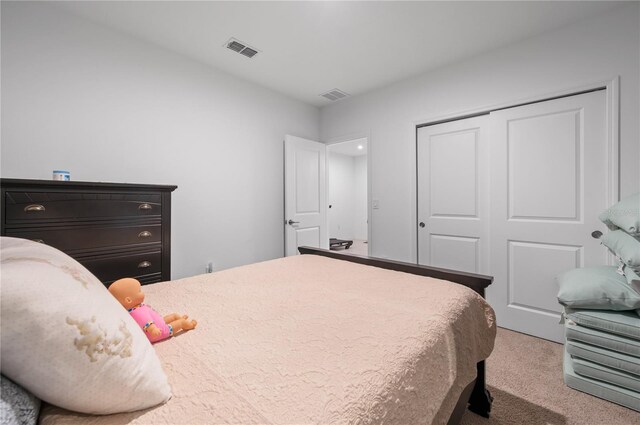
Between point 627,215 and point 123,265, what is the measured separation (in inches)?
130

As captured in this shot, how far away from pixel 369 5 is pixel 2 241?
2.41 metres

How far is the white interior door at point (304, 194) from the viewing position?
3.59 m

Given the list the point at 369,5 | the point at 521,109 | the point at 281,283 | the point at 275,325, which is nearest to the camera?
the point at 275,325

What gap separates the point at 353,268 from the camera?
1814 millimetres

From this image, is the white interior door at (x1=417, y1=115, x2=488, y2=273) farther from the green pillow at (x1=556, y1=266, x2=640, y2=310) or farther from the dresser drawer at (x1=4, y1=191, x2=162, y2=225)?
the dresser drawer at (x1=4, y1=191, x2=162, y2=225)

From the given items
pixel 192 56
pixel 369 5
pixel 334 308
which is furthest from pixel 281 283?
pixel 192 56

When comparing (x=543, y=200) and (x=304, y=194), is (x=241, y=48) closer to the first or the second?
(x=304, y=194)

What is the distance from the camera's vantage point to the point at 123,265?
1.97m

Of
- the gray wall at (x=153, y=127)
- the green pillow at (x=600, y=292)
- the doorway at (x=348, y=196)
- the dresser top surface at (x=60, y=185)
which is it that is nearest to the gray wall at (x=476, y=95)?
the green pillow at (x=600, y=292)

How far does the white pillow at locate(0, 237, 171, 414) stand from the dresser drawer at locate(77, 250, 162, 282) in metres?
1.46

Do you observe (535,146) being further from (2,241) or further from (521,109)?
(2,241)

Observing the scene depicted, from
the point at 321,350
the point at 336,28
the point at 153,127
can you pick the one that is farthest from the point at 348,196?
the point at 321,350

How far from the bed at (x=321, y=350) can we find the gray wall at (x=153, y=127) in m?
1.50

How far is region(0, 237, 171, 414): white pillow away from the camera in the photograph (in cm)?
47
